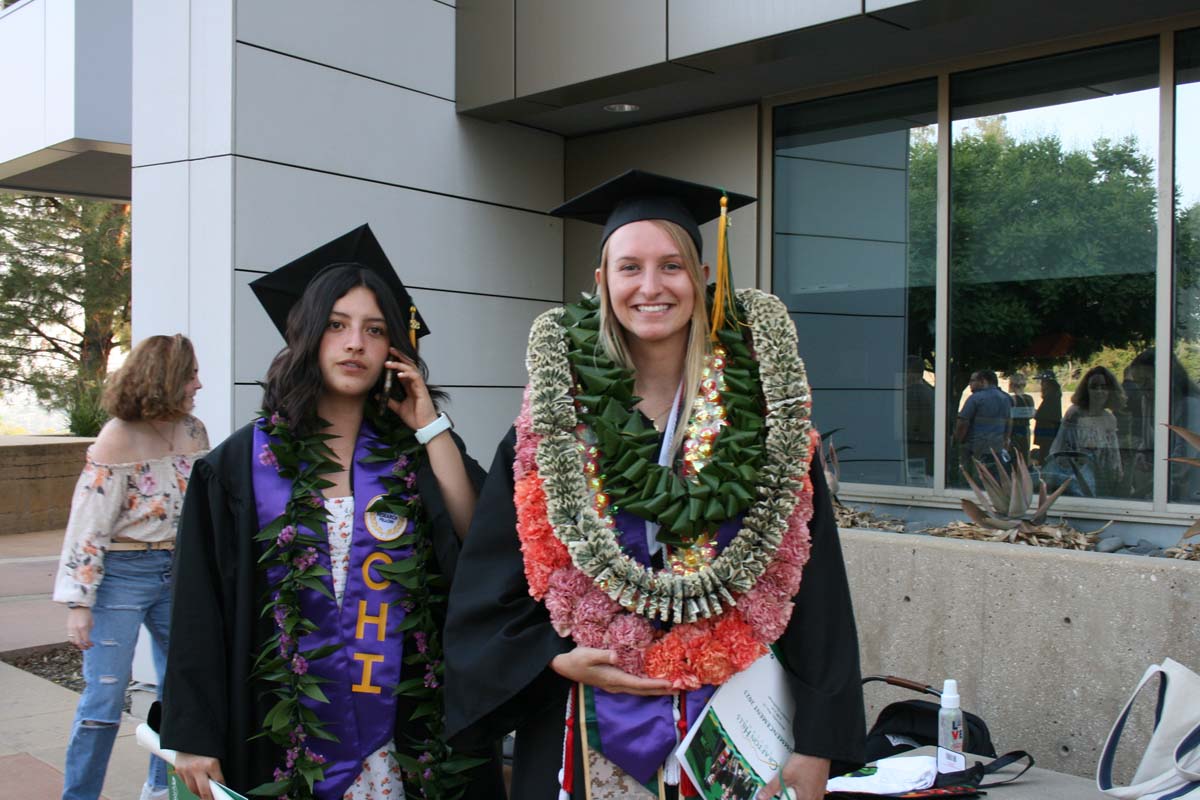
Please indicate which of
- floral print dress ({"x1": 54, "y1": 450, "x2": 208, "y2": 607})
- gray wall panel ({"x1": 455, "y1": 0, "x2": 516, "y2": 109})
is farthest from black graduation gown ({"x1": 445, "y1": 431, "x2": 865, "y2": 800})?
gray wall panel ({"x1": 455, "y1": 0, "x2": 516, "y2": 109})

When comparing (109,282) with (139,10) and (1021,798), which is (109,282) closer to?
(139,10)

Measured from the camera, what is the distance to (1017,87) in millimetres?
5828

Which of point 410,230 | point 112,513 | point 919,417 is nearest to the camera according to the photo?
point 112,513

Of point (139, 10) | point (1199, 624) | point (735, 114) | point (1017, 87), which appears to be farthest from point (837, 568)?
point (139, 10)

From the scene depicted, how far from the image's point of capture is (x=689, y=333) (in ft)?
7.51

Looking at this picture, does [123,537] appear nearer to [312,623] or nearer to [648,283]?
[312,623]

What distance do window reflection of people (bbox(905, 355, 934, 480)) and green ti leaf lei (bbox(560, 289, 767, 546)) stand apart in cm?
420

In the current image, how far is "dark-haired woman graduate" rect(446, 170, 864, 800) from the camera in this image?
2.08 m

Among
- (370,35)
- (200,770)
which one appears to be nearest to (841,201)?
(370,35)

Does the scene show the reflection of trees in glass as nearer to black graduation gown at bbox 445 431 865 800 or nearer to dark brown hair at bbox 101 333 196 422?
black graduation gown at bbox 445 431 865 800

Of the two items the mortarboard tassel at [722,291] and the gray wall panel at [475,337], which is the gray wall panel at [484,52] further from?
the mortarboard tassel at [722,291]

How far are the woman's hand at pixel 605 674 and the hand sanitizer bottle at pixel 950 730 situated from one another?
1.34 metres

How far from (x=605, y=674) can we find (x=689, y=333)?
0.75 metres

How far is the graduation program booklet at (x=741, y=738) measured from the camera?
6.61ft
